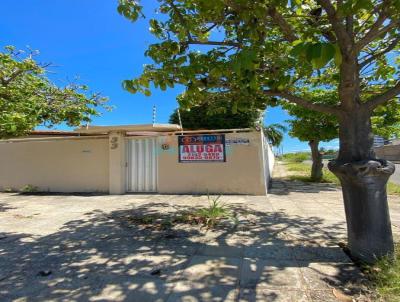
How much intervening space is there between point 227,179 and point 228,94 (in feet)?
17.2

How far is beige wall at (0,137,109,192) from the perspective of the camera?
444 inches

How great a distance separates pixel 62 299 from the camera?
123 inches

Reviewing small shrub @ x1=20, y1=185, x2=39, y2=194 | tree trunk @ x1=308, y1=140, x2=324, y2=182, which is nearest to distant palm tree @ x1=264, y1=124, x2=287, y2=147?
tree trunk @ x1=308, y1=140, x2=324, y2=182

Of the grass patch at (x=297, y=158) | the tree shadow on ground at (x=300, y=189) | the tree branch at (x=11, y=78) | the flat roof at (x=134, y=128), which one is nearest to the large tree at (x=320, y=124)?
the tree shadow on ground at (x=300, y=189)

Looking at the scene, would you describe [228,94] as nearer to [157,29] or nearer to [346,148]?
[157,29]

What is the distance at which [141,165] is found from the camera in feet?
36.1

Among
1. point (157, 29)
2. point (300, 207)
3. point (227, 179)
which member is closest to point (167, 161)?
point (227, 179)

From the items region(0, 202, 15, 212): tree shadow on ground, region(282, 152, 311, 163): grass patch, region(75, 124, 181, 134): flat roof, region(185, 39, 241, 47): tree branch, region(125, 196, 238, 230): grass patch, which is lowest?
region(125, 196, 238, 230): grass patch

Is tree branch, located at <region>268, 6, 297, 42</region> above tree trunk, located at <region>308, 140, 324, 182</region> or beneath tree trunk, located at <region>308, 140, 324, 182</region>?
above

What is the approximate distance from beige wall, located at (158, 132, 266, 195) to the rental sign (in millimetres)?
158

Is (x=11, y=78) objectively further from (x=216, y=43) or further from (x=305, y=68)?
(x=305, y=68)

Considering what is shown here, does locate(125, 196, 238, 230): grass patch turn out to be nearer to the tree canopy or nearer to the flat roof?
the tree canopy

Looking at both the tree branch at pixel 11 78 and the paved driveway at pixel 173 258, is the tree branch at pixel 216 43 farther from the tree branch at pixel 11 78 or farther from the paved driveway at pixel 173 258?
the tree branch at pixel 11 78

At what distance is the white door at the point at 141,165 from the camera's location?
10883mm
